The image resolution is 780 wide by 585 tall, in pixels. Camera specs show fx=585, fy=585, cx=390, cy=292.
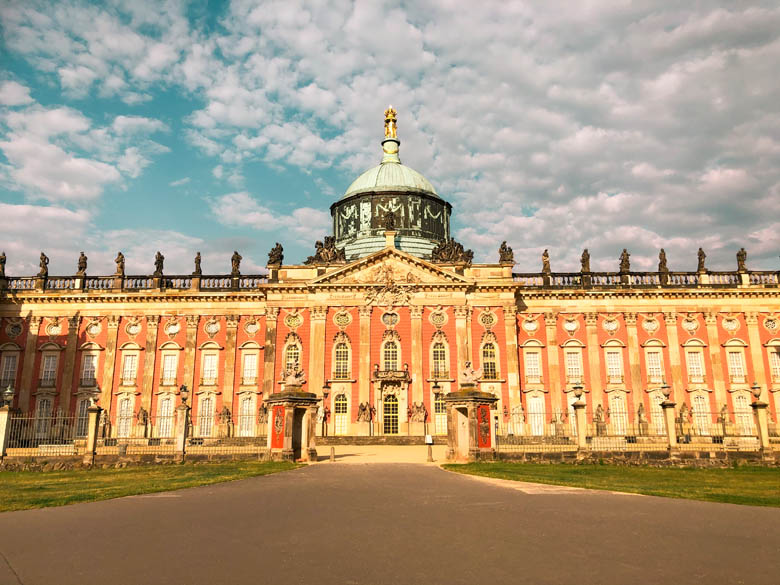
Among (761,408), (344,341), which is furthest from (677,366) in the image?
(344,341)

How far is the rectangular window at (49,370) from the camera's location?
45.5 meters

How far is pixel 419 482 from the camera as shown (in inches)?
648

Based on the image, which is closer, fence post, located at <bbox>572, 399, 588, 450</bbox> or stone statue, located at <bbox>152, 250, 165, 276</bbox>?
fence post, located at <bbox>572, 399, 588, 450</bbox>

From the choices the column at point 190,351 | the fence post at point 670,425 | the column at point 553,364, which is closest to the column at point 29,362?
the column at point 190,351

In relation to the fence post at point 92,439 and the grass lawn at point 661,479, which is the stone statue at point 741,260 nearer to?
the grass lawn at point 661,479

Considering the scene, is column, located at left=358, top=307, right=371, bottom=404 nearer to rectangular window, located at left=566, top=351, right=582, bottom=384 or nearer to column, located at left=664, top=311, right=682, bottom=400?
rectangular window, located at left=566, top=351, right=582, bottom=384

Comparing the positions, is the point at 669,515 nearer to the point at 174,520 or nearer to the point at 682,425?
the point at 174,520

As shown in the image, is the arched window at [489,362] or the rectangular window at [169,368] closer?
the arched window at [489,362]

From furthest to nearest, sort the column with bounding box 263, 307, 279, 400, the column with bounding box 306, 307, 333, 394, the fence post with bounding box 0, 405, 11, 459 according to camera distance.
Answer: the column with bounding box 263, 307, 279, 400 < the column with bounding box 306, 307, 333, 394 < the fence post with bounding box 0, 405, 11, 459

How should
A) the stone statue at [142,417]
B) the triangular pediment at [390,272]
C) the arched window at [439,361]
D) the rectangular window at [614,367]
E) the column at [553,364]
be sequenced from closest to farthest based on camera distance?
the arched window at [439,361]
the stone statue at [142,417]
the column at [553,364]
the rectangular window at [614,367]
the triangular pediment at [390,272]

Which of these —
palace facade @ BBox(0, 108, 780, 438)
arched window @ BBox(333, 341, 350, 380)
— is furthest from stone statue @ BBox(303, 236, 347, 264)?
arched window @ BBox(333, 341, 350, 380)

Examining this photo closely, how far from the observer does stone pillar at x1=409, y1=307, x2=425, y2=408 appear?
43062mm

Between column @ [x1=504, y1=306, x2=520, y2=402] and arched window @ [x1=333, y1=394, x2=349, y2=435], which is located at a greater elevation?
column @ [x1=504, y1=306, x2=520, y2=402]

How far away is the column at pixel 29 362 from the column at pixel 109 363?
5638 millimetres
